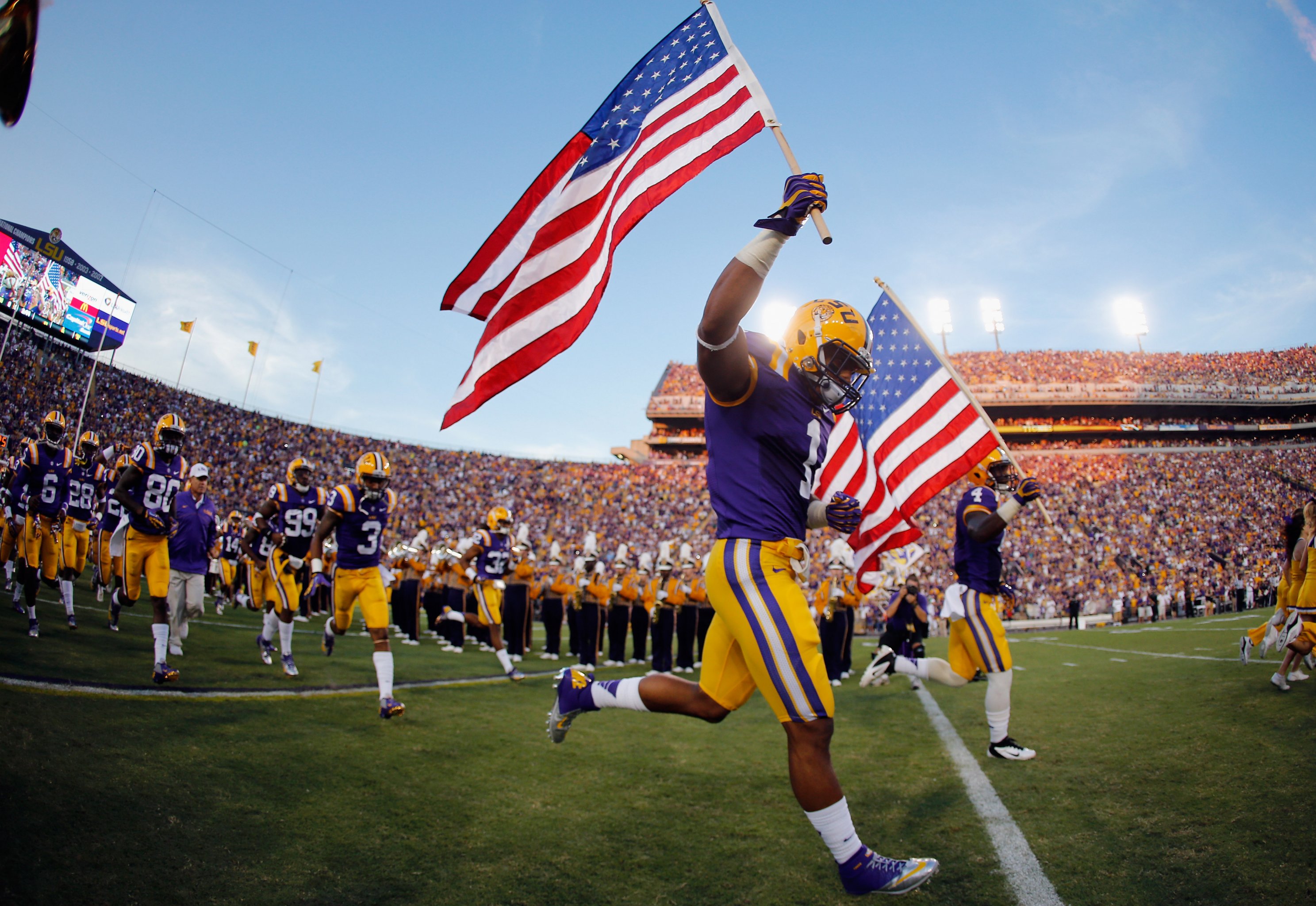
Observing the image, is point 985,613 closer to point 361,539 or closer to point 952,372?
point 952,372

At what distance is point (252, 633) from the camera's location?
38.7ft

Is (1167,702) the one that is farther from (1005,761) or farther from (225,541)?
(225,541)

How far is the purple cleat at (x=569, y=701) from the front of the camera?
3865 millimetres

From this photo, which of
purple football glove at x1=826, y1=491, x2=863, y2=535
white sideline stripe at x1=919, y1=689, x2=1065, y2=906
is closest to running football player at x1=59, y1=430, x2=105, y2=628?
purple football glove at x1=826, y1=491, x2=863, y2=535

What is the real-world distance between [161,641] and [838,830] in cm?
665

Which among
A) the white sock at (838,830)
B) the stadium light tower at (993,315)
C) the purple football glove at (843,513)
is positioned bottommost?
the white sock at (838,830)

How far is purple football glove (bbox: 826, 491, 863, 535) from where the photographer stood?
3.41m

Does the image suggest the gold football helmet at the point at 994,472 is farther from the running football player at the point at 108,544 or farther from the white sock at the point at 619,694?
the running football player at the point at 108,544

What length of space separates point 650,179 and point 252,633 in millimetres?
11301

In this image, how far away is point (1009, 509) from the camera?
17.6 ft

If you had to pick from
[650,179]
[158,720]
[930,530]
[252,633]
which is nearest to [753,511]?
[650,179]

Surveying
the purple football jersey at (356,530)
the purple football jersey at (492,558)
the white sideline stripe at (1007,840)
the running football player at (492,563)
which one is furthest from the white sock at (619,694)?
the purple football jersey at (492,558)

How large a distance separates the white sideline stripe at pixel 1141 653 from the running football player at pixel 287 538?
12930 mm

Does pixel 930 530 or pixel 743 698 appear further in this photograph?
pixel 930 530
